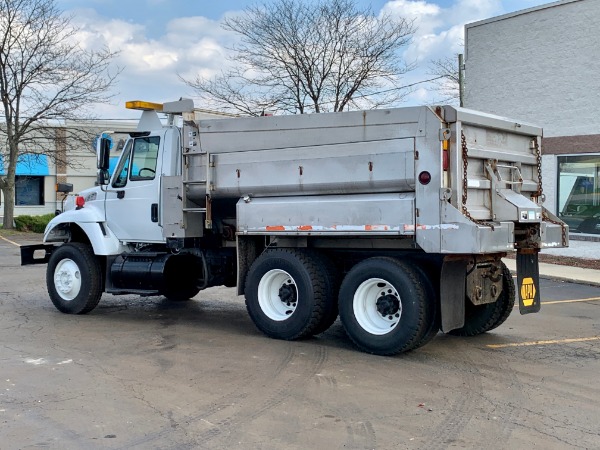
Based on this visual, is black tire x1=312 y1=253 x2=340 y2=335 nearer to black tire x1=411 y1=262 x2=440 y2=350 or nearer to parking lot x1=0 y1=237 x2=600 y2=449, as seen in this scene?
parking lot x1=0 y1=237 x2=600 y2=449

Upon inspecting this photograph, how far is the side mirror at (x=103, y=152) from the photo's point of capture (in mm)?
10078

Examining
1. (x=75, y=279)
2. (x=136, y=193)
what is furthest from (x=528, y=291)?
(x=75, y=279)

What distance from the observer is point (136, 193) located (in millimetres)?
9984

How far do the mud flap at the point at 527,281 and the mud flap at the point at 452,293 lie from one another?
2.61 ft

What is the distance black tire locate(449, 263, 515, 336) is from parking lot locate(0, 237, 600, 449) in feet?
0.53

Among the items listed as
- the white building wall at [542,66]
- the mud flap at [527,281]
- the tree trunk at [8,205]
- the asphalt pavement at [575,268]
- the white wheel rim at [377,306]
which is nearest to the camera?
the white wheel rim at [377,306]

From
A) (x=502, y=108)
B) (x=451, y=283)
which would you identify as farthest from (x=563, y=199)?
(x=451, y=283)

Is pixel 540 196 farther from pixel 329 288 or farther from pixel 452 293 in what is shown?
pixel 329 288

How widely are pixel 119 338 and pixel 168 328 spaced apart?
0.87 meters

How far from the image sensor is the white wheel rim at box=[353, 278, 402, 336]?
7633 mm

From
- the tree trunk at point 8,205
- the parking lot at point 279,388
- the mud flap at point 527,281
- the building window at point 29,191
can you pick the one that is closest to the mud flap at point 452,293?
the parking lot at point 279,388

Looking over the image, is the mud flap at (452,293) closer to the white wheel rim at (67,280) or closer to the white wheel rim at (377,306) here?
the white wheel rim at (377,306)

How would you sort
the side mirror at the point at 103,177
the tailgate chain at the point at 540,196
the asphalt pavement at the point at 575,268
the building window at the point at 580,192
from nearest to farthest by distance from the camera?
1. the tailgate chain at the point at 540,196
2. the side mirror at the point at 103,177
3. the asphalt pavement at the point at 575,268
4. the building window at the point at 580,192

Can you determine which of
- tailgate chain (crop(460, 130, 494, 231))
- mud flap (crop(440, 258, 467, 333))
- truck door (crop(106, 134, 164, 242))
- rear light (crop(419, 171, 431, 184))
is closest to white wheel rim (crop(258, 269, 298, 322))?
mud flap (crop(440, 258, 467, 333))
